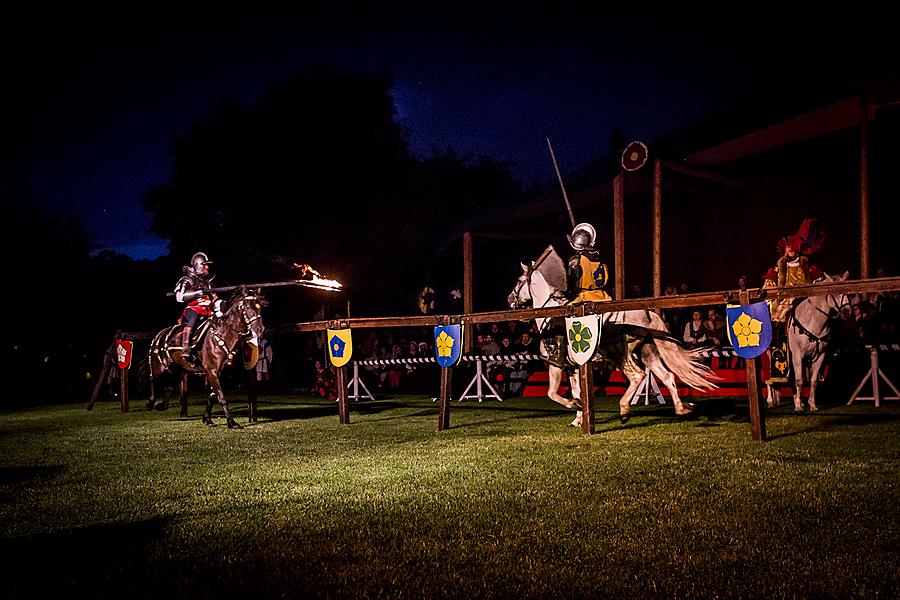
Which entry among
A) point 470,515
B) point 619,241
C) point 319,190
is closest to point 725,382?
point 619,241

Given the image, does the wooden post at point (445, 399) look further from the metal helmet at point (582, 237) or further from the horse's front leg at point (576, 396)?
the metal helmet at point (582, 237)

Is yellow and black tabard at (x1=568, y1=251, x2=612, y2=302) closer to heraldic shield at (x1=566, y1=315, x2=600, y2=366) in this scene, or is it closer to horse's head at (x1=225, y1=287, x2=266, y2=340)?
heraldic shield at (x1=566, y1=315, x2=600, y2=366)

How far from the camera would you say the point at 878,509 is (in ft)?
15.6

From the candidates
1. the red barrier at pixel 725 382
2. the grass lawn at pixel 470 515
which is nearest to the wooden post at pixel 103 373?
the grass lawn at pixel 470 515

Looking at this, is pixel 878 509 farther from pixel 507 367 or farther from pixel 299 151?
pixel 299 151

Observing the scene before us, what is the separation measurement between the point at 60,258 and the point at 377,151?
47.4 ft

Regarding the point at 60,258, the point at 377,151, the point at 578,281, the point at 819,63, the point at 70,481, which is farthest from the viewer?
the point at 377,151

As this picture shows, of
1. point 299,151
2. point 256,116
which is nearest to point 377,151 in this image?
point 299,151

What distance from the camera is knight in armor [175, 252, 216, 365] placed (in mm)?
12758

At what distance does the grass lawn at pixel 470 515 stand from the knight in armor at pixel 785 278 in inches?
114

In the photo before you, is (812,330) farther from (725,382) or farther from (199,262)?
(199,262)

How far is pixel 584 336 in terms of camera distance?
8.95 metres

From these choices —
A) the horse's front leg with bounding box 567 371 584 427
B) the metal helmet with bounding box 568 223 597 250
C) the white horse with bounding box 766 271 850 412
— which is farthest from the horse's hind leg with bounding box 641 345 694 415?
the white horse with bounding box 766 271 850 412

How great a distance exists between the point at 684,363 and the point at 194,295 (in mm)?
8079
